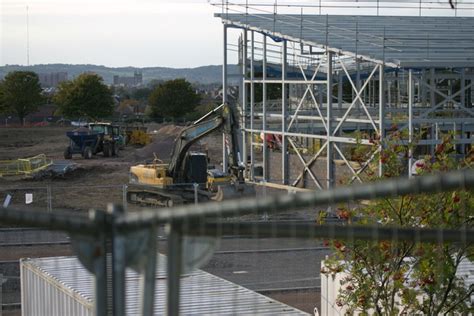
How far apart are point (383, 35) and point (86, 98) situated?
5524 centimetres

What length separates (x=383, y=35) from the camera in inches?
1393

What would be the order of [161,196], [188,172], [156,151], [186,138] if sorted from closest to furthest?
[161,196]
[186,138]
[188,172]
[156,151]

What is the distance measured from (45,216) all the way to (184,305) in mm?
1069

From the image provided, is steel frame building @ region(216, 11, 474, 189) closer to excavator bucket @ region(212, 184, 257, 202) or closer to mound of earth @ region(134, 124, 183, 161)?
excavator bucket @ region(212, 184, 257, 202)

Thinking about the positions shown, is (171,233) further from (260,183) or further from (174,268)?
(260,183)

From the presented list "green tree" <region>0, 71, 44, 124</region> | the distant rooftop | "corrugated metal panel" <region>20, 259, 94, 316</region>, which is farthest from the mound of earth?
"corrugated metal panel" <region>20, 259, 94, 316</region>

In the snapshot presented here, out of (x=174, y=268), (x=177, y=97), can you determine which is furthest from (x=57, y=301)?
(x=177, y=97)

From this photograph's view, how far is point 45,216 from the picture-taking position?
3252mm

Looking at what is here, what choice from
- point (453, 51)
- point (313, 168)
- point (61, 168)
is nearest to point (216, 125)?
point (313, 168)

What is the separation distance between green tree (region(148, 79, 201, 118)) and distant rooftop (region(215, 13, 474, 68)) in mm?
53918

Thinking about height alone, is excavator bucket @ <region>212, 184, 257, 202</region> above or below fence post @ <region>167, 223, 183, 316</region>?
below

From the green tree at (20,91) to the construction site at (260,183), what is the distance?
31.3 ft

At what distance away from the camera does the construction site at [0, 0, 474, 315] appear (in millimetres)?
3270

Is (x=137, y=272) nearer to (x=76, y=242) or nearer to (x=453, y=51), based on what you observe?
(x=76, y=242)
